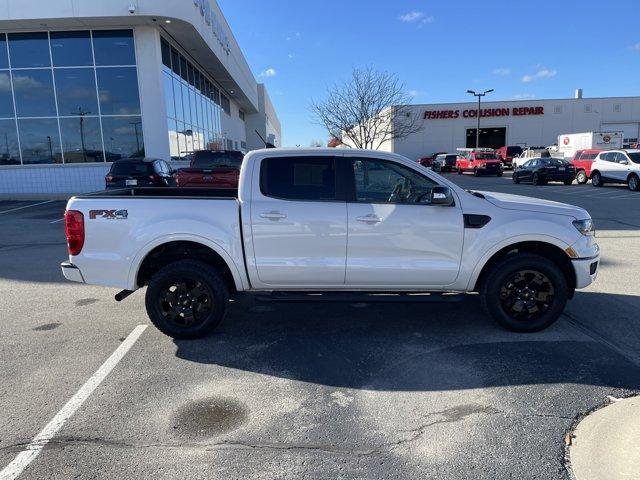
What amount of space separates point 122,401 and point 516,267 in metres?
3.71

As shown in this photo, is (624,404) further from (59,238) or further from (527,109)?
(527,109)

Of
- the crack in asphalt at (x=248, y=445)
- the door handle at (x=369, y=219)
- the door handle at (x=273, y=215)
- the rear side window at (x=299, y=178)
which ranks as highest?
the rear side window at (x=299, y=178)

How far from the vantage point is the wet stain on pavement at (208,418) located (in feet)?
10.8

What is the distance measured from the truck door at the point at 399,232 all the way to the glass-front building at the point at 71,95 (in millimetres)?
17491

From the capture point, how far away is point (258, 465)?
9.61 ft

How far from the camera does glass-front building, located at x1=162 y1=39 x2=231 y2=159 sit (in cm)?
2116

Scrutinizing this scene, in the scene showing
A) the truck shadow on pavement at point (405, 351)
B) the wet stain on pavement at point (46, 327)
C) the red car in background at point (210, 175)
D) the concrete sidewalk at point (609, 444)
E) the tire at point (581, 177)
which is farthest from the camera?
the tire at point (581, 177)

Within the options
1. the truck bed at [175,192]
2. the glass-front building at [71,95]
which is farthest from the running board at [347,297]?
the glass-front building at [71,95]

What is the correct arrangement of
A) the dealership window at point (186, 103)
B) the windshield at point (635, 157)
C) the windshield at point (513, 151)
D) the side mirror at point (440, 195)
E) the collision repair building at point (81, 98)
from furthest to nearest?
the windshield at point (513, 151) → the windshield at point (635, 157) → the dealership window at point (186, 103) → the collision repair building at point (81, 98) → the side mirror at point (440, 195)

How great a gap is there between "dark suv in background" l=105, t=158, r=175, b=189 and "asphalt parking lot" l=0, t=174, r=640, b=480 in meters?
8.52

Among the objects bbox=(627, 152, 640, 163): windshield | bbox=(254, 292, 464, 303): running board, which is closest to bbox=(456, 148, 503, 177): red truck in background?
bbox=(627, 152, 640, 163): windshield

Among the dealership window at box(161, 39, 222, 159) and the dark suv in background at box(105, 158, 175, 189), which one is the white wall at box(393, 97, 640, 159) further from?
the dark suv in background at box(105, 158, 175, 189)

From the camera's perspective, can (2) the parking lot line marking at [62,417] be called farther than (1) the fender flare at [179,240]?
No

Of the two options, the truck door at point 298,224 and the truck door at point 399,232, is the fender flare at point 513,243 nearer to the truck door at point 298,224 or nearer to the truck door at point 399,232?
the truck door at point 399,232
